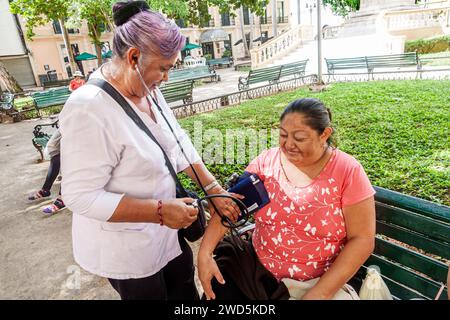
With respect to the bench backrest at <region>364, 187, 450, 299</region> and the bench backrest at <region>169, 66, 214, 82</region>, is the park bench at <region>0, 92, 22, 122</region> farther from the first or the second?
the bench backrest at <region>364, 187, 450, 299</region>

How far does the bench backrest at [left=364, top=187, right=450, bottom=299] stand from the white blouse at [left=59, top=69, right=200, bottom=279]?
122 cm

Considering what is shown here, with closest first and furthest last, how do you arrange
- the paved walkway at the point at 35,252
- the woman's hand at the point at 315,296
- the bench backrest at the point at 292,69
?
the woman's hand at the point at 315,296 → the paved walkway at the point at 35,252 → the bench backrest at the point at 292,69

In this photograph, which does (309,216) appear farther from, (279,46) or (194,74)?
(279,46)

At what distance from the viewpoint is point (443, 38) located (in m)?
16.7

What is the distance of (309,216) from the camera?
5.20ft

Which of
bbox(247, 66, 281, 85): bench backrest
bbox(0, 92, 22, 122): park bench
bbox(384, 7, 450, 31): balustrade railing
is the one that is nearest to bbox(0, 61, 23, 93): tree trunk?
bbox(0, 92, 22, 122): park bench

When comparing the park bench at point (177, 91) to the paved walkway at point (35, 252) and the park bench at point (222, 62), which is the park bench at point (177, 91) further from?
the park bench at point (222, 62)

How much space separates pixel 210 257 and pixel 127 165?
73 cm

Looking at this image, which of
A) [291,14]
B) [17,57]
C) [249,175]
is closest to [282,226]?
[249,175]

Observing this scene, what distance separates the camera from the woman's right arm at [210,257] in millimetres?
1710

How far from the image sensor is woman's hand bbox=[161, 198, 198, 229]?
136cm

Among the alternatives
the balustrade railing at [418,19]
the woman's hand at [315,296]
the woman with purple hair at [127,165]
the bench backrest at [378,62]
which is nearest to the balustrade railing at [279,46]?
the balustrade railing at [418,19]

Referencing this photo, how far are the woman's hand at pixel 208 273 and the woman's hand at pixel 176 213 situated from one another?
1.42 feet

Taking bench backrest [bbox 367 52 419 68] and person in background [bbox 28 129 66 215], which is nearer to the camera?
person in background [bbox 28 129 66 215]
